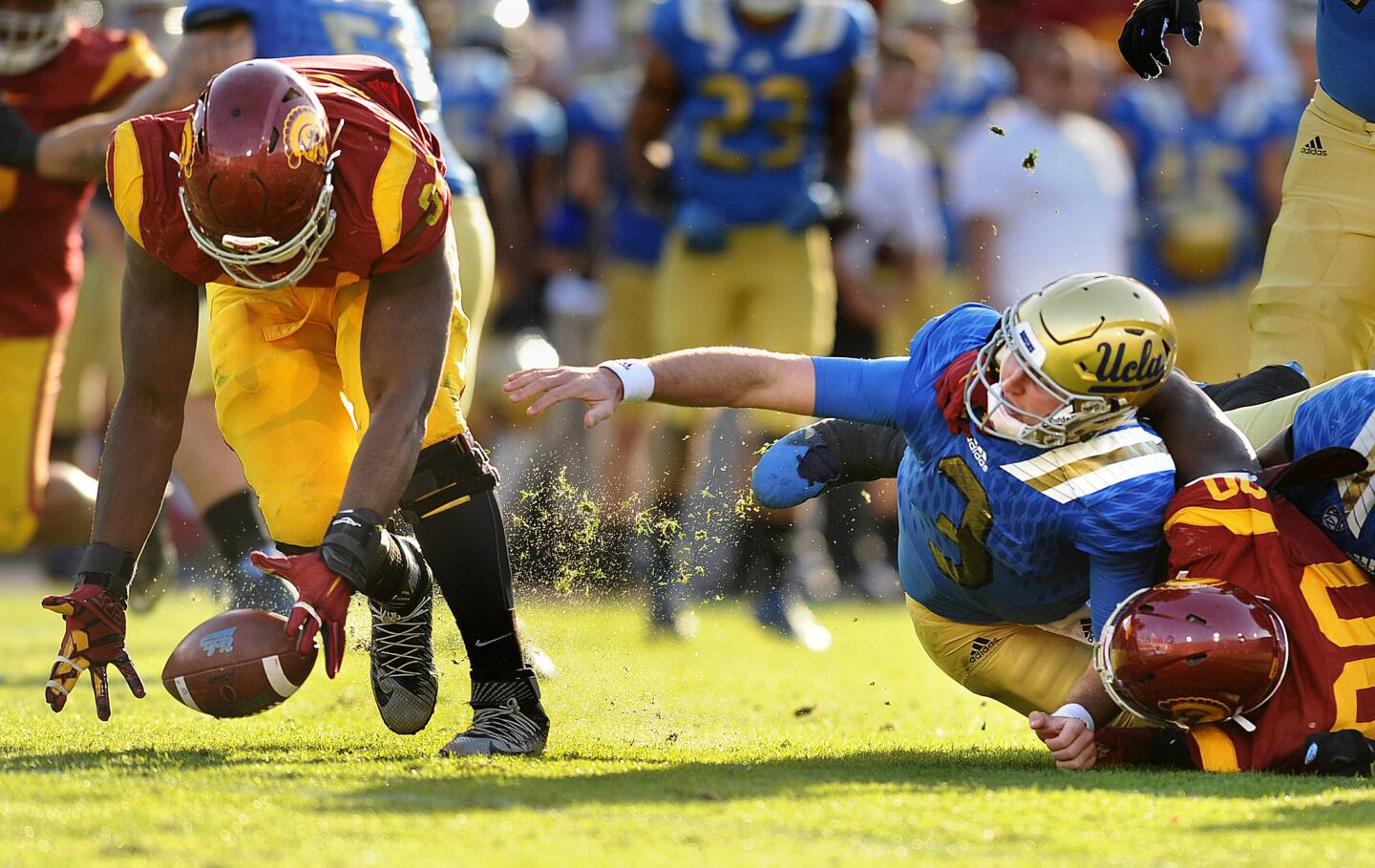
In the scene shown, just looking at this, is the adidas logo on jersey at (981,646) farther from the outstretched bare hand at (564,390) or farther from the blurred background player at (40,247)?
the blurred background player at (40,247)

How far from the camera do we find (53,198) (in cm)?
664

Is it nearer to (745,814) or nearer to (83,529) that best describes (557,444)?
(83,529)

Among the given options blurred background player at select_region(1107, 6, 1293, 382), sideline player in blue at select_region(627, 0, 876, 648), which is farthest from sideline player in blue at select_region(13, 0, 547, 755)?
blurred background player at select_region(1107, 6, 1293, 382)

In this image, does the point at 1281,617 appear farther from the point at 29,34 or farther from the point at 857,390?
the point at 29,34

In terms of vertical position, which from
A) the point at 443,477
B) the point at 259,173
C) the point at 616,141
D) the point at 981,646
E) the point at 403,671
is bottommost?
the point at 616,141

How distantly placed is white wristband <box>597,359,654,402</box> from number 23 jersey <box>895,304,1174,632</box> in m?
0.57

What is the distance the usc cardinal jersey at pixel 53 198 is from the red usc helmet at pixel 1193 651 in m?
4.06

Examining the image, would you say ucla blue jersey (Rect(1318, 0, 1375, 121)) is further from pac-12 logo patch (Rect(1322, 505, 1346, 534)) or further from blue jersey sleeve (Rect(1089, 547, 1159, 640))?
blue jersey sleeve (Rect(1089, 547, 1159, 640))

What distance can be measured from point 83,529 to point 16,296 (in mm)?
868

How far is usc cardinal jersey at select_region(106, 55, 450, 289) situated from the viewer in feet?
13.6

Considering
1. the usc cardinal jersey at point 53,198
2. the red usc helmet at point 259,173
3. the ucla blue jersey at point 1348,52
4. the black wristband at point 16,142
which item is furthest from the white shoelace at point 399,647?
the ucla blue jersey at point 1348,52

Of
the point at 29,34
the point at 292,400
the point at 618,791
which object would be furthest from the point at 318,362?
the point at 29,34

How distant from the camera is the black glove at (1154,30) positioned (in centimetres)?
545

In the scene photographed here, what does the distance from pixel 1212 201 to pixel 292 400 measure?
6188mm
